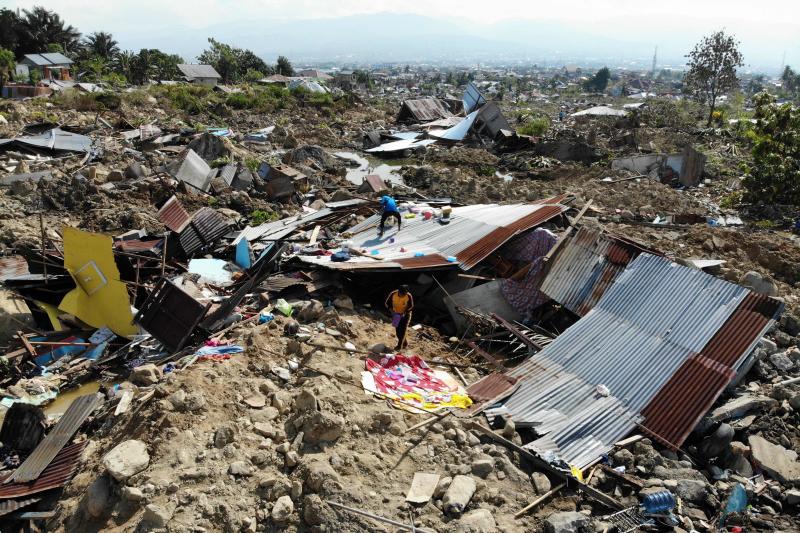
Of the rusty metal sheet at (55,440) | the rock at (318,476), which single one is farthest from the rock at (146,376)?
the rock at (318,476)

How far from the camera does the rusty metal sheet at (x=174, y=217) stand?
31.1ft

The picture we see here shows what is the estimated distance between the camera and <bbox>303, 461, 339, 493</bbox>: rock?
4266 mm

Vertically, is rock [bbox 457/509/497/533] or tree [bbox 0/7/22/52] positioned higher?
tree [bbox 0/7/22/52]

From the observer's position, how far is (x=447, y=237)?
870 centimetres

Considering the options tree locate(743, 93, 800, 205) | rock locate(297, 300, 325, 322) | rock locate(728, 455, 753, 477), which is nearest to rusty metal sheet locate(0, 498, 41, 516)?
rock locate(297, 300, 325, 322)

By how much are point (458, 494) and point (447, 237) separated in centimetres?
495

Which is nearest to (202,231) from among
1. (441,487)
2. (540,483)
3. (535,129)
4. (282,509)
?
(282,509)

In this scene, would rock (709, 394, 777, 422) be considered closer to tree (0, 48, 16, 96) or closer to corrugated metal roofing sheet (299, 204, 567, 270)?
corrugated metal roofing sheet (299, 204, 567, 270)

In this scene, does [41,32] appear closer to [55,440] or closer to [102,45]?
[102,45]

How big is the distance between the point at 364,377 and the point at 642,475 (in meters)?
2.80

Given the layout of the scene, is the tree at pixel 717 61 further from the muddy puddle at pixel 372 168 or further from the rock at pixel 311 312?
the rock at pixel 311 312

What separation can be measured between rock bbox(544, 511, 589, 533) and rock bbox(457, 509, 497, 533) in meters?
0.41

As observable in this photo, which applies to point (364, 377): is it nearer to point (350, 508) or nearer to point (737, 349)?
point (350, 508)

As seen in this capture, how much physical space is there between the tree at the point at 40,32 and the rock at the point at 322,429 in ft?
160
